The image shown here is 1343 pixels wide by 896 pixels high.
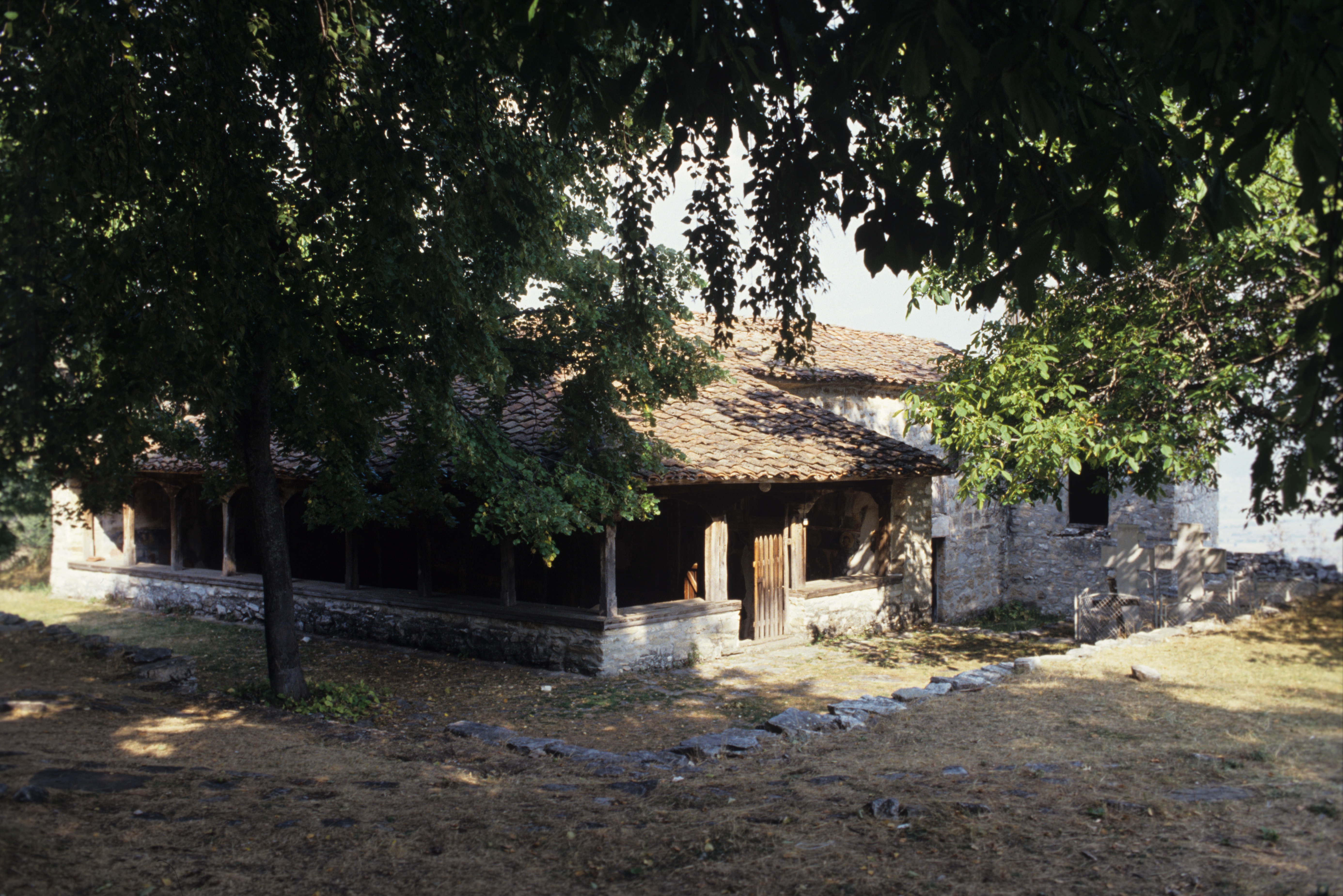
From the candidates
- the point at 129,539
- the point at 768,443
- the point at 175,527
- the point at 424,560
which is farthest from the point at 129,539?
the point at 768,443

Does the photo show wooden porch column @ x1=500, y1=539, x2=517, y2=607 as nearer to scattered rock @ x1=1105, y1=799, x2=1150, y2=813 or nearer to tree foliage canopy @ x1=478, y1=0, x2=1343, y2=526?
tree foliage canopy @ x1=478, y1=0, x2=1343, y2=526

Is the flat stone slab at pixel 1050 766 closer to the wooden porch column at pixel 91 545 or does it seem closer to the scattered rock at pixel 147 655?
the scattered rock at pixel 147 655

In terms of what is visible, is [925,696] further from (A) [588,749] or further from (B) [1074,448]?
(A) [588,749]

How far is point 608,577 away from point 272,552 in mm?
3929

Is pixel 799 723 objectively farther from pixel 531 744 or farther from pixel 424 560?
pixel 424 560

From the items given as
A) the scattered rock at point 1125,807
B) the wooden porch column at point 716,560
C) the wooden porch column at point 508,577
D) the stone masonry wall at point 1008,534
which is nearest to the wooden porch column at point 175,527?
the wooden porch column at point 508,577

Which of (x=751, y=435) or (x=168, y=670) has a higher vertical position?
(x=751, y=435)

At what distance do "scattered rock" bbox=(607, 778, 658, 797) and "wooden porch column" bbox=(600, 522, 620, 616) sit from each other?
4832 mm

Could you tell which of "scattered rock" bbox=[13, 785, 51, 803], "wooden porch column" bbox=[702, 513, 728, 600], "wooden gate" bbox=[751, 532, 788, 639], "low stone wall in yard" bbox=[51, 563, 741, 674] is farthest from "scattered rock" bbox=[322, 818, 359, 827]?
"wooden gate" bbox=[751, 532, 788, 639]

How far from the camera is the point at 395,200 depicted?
18.2ft

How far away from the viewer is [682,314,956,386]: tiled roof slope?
50.3 feet

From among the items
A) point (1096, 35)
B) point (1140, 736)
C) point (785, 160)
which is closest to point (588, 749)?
point (1140, 736)

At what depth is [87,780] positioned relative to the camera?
16.5ft

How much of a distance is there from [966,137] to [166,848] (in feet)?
17.3
